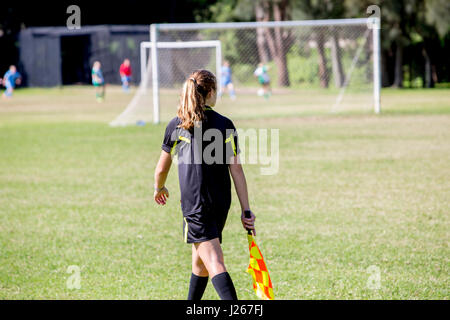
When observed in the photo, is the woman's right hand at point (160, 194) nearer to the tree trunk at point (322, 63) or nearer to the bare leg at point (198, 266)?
the bare leg at point (198, 266)

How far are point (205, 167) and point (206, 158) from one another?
0.20 feet

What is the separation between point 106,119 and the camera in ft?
75.4

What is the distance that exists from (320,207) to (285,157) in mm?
4734

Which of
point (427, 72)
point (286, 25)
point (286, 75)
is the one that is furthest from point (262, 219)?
point (427, 72)

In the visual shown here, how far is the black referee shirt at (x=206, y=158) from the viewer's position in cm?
443

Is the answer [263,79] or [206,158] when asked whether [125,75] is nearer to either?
[263,79]

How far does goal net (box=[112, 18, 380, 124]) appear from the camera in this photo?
74.4 ft

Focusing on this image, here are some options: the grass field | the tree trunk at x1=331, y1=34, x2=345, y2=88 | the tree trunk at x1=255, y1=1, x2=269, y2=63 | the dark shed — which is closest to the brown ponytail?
the grass field

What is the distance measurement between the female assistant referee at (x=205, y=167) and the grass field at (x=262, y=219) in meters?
1.20

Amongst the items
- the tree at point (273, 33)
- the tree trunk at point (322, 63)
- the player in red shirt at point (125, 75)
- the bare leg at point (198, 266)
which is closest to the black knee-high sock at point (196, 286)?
the bare leg at point (198, 266)

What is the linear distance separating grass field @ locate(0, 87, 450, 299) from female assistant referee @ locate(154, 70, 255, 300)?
3.94ft
